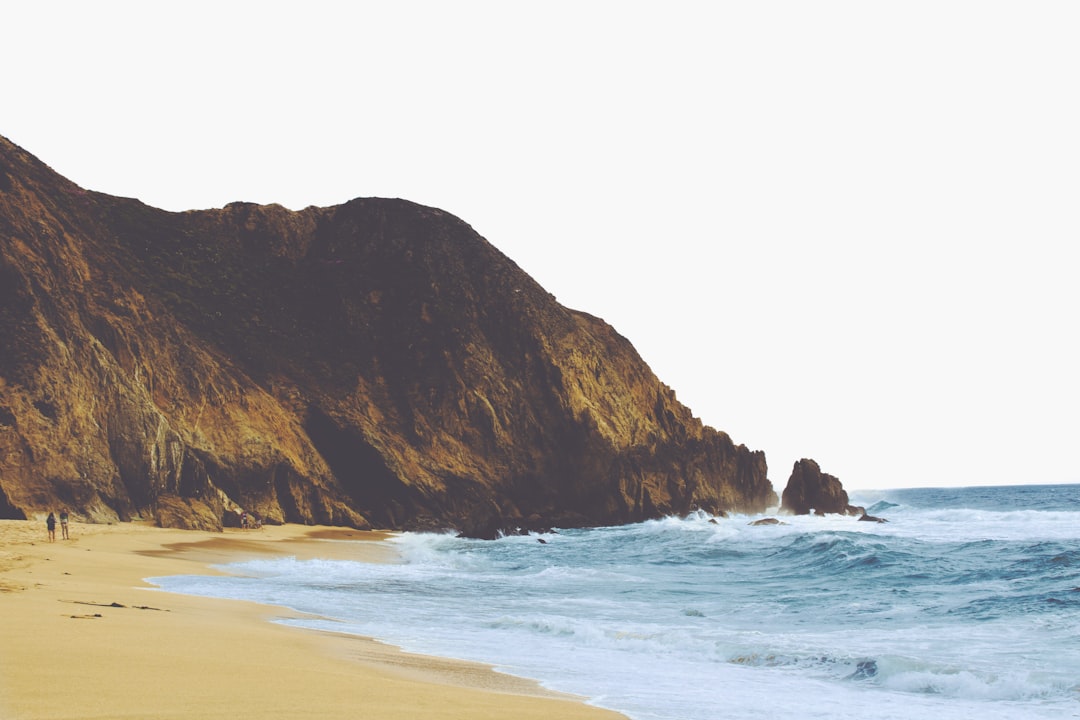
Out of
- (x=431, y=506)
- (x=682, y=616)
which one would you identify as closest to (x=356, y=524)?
(x=431, y=506)

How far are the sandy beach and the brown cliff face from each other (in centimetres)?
1726

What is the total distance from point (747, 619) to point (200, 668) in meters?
10.6

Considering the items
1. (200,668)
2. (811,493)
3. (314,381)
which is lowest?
(811,493)

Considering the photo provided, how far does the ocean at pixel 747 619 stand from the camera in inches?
361

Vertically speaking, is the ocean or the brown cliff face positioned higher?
the brown cliff face

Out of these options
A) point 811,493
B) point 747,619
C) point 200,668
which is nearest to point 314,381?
point 811,493

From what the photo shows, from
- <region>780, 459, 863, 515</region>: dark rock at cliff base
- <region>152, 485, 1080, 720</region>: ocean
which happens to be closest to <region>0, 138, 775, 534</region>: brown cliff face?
<region>780, 459, 863, 515</region>: dark rock at cliff base

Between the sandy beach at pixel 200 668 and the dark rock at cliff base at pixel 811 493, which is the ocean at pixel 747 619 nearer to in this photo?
the sandy beach at pixel 200 668

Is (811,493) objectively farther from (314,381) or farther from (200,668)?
(200,668)

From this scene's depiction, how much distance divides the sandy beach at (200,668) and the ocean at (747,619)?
0.89 meters

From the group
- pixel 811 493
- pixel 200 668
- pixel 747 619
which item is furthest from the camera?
pixel 811 493

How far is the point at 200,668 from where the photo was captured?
6812mm

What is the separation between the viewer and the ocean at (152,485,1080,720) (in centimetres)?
916

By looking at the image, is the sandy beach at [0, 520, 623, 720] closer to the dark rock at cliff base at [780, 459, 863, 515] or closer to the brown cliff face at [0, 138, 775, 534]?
the brown cliff face at [0, 138, 775, 534]
